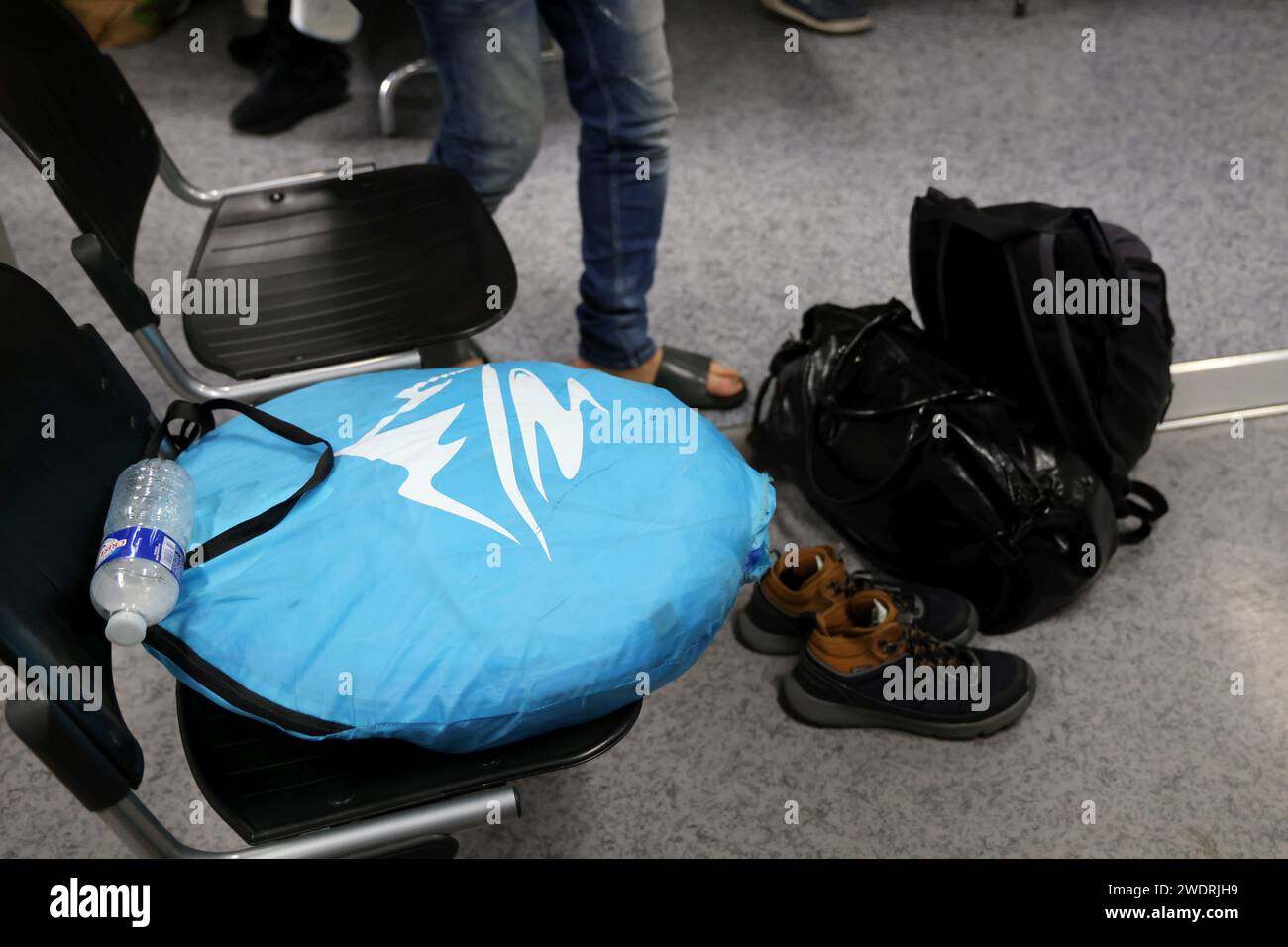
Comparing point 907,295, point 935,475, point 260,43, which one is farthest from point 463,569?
point 260,43

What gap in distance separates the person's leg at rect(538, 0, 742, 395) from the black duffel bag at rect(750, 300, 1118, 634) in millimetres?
263

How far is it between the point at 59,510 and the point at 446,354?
1.85 ft

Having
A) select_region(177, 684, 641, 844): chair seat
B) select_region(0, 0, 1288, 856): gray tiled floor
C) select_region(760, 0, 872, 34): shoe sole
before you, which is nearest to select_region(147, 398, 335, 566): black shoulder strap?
select_region(177, 684, 641, 844): chair seat

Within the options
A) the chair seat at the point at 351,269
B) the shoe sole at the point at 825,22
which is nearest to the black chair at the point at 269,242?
the chair seat at the point at 351,269

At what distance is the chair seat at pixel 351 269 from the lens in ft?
3.86

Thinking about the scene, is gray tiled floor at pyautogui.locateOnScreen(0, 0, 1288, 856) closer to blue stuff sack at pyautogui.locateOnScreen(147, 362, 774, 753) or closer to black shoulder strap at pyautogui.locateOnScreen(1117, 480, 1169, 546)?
black shoulder strap at pyautogui.locateOnScreen(1117, 480, 1169, 546)

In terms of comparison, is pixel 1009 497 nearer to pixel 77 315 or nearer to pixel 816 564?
pixel 816 564

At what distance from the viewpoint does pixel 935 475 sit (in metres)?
1.38

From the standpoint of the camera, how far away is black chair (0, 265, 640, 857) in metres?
0.76

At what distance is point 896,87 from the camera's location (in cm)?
250

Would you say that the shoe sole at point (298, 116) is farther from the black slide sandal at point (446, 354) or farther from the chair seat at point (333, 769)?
the chair seat at point (333, 769)

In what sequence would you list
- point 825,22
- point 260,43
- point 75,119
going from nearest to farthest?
point 75,119 < point 260,43 < point 825,22

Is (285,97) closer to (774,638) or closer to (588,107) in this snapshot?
(588,107)

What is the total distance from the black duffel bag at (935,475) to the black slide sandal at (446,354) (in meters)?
0.45
